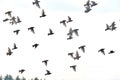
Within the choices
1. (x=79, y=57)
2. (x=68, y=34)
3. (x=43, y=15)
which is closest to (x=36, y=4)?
(x=43, y=15)

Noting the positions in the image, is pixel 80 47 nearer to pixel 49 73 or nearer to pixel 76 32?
pixel 76 32

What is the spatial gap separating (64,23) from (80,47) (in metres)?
6.27

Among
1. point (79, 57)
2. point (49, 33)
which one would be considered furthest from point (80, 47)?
point (49, 33)

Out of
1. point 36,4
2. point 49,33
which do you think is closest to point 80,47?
point 49,33

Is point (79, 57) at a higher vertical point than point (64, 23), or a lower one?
lower

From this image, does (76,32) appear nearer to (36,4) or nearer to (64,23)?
(64,23)

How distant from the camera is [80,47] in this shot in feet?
→ 256

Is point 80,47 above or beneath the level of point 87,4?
beneath

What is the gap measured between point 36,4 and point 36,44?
889 centimetres

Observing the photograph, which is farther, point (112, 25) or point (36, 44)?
point (36, 44)

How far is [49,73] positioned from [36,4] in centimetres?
1417

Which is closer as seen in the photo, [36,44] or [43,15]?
[43,15]

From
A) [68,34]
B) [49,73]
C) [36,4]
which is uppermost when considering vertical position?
[36,4]

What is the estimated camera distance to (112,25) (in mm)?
74312
